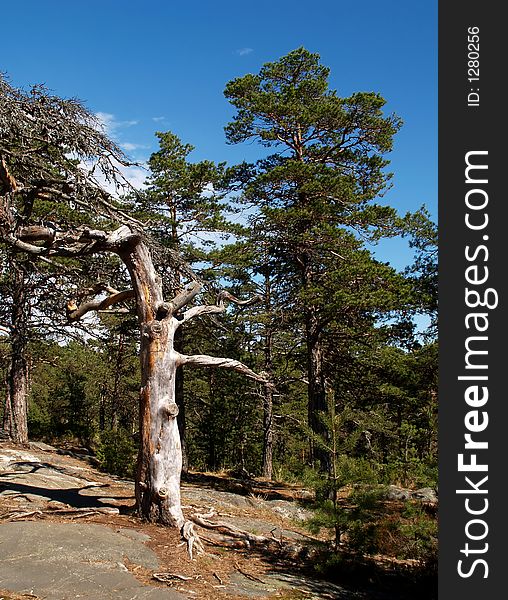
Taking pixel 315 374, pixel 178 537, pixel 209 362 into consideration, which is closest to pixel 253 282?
pixel 315 374

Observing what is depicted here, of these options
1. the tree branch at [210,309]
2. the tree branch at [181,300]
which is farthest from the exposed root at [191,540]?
the tree branch at [210,309]

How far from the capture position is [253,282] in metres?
16.8

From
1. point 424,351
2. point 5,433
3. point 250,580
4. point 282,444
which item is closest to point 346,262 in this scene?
point 424,351

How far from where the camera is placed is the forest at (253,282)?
809 cm

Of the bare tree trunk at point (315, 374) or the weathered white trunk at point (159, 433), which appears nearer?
the weathered white trunk at point (159, 433)

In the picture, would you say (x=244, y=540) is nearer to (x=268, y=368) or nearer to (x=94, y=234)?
(x=94, y=234)

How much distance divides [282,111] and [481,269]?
1168cm

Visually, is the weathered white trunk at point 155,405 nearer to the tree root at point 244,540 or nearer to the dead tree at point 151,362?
the dead tree at point 151,362

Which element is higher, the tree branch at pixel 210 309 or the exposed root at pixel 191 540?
the tree branch at pixel 210 309

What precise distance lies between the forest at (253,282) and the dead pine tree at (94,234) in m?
0.03

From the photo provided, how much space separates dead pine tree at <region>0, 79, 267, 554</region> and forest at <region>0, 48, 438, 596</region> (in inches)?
1.2

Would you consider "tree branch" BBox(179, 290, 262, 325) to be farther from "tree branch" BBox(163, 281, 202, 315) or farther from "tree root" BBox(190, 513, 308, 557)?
"tree root" BBox(190, 513, 308, 557)

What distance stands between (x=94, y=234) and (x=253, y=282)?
8.49m

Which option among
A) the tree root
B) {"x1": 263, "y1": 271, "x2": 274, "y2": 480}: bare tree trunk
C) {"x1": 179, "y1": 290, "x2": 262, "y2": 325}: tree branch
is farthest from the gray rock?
{"x1": 263, "y1": 271, "x2": 274, "y2": 480}: bare tree trunk
